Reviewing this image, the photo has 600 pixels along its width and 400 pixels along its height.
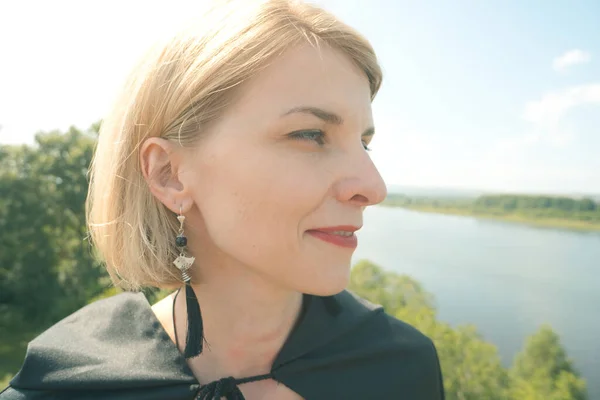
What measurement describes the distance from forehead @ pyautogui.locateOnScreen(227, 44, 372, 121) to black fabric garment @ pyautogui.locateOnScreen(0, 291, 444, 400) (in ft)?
2.89

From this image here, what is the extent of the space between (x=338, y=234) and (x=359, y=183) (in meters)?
0.19

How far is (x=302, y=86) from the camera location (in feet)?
3.89

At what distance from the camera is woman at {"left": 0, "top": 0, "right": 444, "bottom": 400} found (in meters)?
1.20

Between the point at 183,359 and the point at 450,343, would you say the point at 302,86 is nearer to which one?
the point at 183,359

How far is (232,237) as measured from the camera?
1237 millimetres

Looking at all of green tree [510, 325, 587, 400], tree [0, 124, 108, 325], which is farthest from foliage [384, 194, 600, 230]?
tree [0, 124, 108, 325]

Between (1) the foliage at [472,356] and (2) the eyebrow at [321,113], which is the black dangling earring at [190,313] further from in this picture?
(1) the foliage at [472,356]

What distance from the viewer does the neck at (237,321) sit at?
4.69ft

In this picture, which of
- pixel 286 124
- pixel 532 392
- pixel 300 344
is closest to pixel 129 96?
pixel 286 124

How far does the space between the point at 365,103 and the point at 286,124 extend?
0.33m

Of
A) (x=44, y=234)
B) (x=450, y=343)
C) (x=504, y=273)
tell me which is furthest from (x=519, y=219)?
(x=44, y=234)

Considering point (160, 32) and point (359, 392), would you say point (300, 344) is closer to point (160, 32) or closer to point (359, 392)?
point (359, 392)

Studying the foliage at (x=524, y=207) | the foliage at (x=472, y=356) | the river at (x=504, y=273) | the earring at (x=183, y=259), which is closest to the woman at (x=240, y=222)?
the earring at (x=183, y=259)

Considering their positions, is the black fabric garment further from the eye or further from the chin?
the eye
